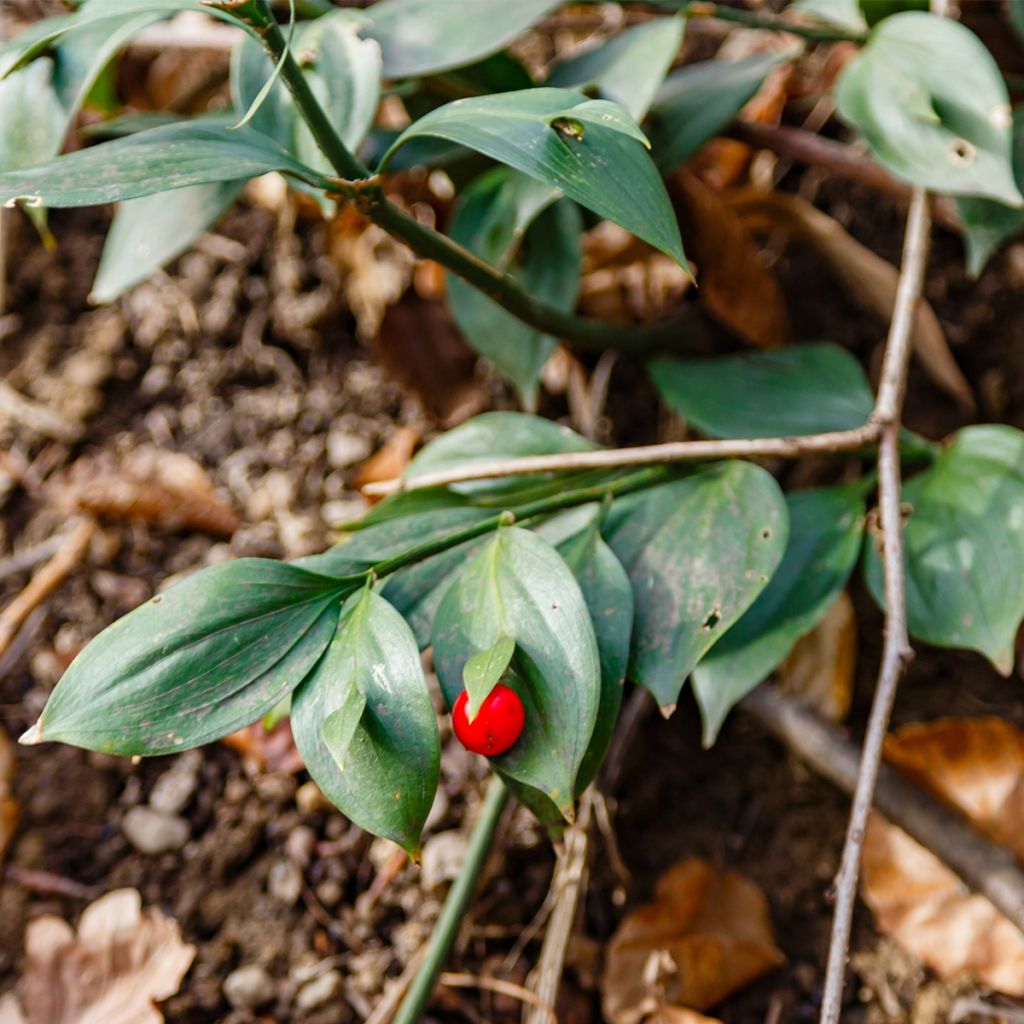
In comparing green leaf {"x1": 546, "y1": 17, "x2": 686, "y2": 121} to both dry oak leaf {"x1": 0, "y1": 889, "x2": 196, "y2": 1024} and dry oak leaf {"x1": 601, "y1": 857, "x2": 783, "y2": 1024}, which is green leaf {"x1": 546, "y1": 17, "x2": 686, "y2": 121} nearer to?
dry oak leaf {"x1": 601, "y1": 857, "x2": 783, "y2": 1024}

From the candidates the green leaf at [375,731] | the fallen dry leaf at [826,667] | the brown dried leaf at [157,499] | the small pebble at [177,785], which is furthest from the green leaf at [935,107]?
the small pebble at [177,785]

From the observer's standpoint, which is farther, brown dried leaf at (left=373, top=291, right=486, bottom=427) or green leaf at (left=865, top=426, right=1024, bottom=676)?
brown dried leaf at (left=373, top=291, right=486, bottom=427)

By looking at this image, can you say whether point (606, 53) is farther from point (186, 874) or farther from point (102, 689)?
point (186, 874)

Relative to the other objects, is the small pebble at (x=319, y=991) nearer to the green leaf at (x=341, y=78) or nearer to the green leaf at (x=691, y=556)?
the green leaf at (x=691, y=556)

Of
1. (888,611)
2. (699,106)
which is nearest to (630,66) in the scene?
(699,106)

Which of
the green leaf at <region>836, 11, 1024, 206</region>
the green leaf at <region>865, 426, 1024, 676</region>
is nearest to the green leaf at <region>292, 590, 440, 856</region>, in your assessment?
the green leaf at <region>865, 426, 1024, 676</region>

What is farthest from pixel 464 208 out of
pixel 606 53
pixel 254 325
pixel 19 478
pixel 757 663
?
pixel 19 478

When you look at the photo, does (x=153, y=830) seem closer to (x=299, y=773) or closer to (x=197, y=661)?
(x=299, y=773)
